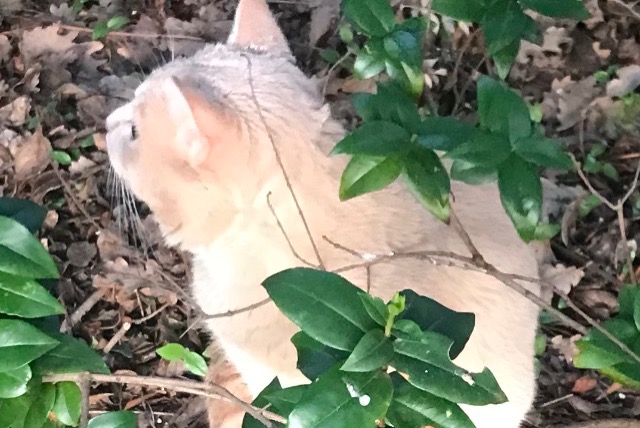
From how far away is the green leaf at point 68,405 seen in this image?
33.7 inches

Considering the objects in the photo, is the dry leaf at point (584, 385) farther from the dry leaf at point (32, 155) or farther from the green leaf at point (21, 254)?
the dry leaf at point (32, 155)

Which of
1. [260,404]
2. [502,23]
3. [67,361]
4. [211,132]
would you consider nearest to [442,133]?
[502,23]

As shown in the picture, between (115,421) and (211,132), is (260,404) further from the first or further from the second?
(211,132)

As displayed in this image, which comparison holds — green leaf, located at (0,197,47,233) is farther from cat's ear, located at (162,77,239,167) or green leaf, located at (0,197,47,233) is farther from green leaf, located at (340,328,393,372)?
green leaf, located at (340,328,393,372)

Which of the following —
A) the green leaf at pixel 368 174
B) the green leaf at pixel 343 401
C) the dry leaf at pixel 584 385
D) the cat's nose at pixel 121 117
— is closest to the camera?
the green leaf at pixel 343 401

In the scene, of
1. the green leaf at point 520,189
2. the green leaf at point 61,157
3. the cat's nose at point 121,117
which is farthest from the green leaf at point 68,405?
the green leaf at point 61,157

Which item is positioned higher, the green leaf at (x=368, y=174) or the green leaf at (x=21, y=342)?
the green leaf at (x=368, y=174)

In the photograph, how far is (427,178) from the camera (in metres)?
0.86

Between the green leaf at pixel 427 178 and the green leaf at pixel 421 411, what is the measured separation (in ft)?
0.82

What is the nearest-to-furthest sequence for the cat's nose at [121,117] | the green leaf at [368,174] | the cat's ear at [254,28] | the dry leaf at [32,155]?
the green leaf at [368,174], the cat's nose at [121,117], the cat's ear at [254,28], the dry leaf at [32,155]

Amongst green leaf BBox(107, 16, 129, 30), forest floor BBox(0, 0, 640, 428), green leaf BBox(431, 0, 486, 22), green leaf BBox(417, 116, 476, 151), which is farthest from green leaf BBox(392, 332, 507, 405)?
green leaf BBox(107, 16, 129, 30)

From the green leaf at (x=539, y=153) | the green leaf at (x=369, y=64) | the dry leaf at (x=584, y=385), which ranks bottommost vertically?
the dry leaf at (x=584, y=385)

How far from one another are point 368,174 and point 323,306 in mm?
225

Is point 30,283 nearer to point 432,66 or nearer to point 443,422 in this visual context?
point 443,422
